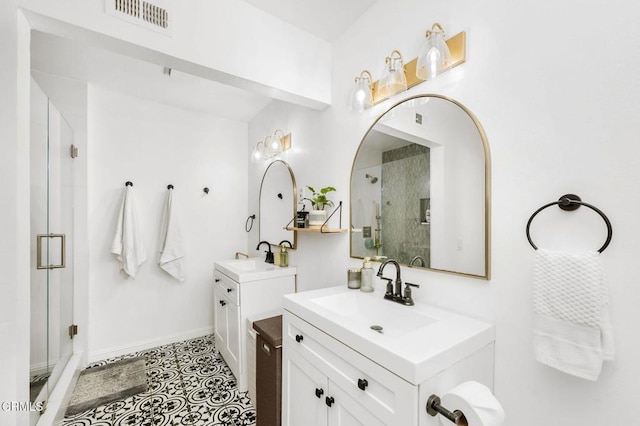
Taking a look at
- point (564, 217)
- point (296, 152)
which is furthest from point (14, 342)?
point (564, 217)

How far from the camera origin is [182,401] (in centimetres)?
196

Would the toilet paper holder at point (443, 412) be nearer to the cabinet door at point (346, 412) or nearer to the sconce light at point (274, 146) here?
the cabinet door at point (346, 412)

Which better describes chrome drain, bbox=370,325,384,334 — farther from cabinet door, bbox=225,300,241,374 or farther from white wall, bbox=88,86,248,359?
white wall, bbox=88,86,248,359

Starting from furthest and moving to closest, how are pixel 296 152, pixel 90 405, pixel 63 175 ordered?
1. pixel 296 152
2. pixel 63 175
3. pixel 90 405

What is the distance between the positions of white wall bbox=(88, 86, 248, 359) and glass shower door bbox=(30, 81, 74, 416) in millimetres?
278

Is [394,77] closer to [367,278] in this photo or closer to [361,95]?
[361,95]

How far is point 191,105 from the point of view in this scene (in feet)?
9.50

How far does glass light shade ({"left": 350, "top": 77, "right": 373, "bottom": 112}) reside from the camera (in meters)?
1.55

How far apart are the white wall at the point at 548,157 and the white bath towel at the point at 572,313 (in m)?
0.07

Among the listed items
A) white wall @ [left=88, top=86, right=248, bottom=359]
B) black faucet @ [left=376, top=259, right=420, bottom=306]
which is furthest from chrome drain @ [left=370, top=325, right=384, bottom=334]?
white wall @ [left=88, top=86, right=248, bottom=359]

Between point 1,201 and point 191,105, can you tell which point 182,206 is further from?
point 1,201

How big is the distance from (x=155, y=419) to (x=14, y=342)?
1.08 m

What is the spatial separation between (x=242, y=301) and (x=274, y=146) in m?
1.39

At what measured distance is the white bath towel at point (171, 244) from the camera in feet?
9.04
